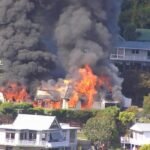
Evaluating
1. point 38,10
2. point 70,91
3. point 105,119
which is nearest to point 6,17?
point 38,10

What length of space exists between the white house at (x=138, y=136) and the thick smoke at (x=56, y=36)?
1010cm

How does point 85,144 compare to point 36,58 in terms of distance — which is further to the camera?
point 36,58

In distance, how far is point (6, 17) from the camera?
79.8m

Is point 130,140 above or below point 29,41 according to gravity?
below

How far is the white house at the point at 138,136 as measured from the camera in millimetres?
64688

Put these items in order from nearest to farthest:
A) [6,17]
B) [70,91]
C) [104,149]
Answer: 1. [104,149]
2. [70,91]
3. [6,17]

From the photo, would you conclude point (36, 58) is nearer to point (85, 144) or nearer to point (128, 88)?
point (128, 88)

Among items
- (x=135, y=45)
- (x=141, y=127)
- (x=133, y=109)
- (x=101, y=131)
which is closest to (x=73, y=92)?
(x=133, y=109)

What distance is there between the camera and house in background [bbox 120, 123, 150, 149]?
6469 cm

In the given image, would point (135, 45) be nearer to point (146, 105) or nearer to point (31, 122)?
point (146, 105)

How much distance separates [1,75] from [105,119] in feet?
47.5

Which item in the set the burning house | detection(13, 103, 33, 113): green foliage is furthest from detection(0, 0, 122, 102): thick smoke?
detection(13, 103, 33, 113): green foliage

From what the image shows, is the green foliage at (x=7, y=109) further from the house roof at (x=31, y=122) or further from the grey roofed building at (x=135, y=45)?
the grey roofed building at (x=135, y=45)

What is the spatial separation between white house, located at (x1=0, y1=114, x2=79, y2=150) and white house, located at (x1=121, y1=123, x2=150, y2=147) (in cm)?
306
